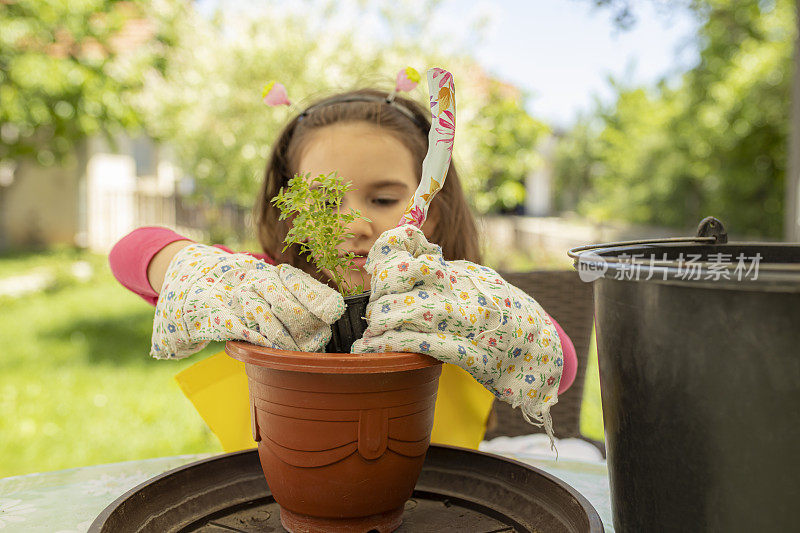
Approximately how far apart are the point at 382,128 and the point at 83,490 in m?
0.93

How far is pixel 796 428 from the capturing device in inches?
23.4

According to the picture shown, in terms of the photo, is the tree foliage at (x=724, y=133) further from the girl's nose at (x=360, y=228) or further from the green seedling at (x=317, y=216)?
the green seedling at (x=317, y=216)

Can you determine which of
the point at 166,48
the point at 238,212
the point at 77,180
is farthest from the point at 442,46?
the point at 77,180

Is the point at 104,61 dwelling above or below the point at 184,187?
above

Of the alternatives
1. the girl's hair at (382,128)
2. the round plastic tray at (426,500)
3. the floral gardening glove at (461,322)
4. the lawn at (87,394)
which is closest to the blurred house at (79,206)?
the lawn at (87,394)

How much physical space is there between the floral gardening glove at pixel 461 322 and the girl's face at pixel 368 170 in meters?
0.47

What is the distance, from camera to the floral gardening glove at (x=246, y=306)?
81 cm

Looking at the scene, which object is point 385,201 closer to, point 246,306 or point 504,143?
→ point 246,306

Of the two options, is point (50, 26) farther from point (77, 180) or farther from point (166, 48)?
point (77, 180)

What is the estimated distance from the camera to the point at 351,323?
86 centimetres

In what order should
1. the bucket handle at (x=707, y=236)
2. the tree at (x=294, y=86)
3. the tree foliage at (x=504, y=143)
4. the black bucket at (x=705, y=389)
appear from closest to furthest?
the black bucket at (x=705, y=389) → the bucket handle at (x=707, y=236) → the tree at (x=294, y=86) → the tree foliage at (x=504, y=143)

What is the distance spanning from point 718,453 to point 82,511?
35.7 inches

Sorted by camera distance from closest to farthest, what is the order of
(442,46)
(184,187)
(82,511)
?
1. (82,511)
2. (442,46)
3. (184,187)

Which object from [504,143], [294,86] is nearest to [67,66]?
[294,86]
